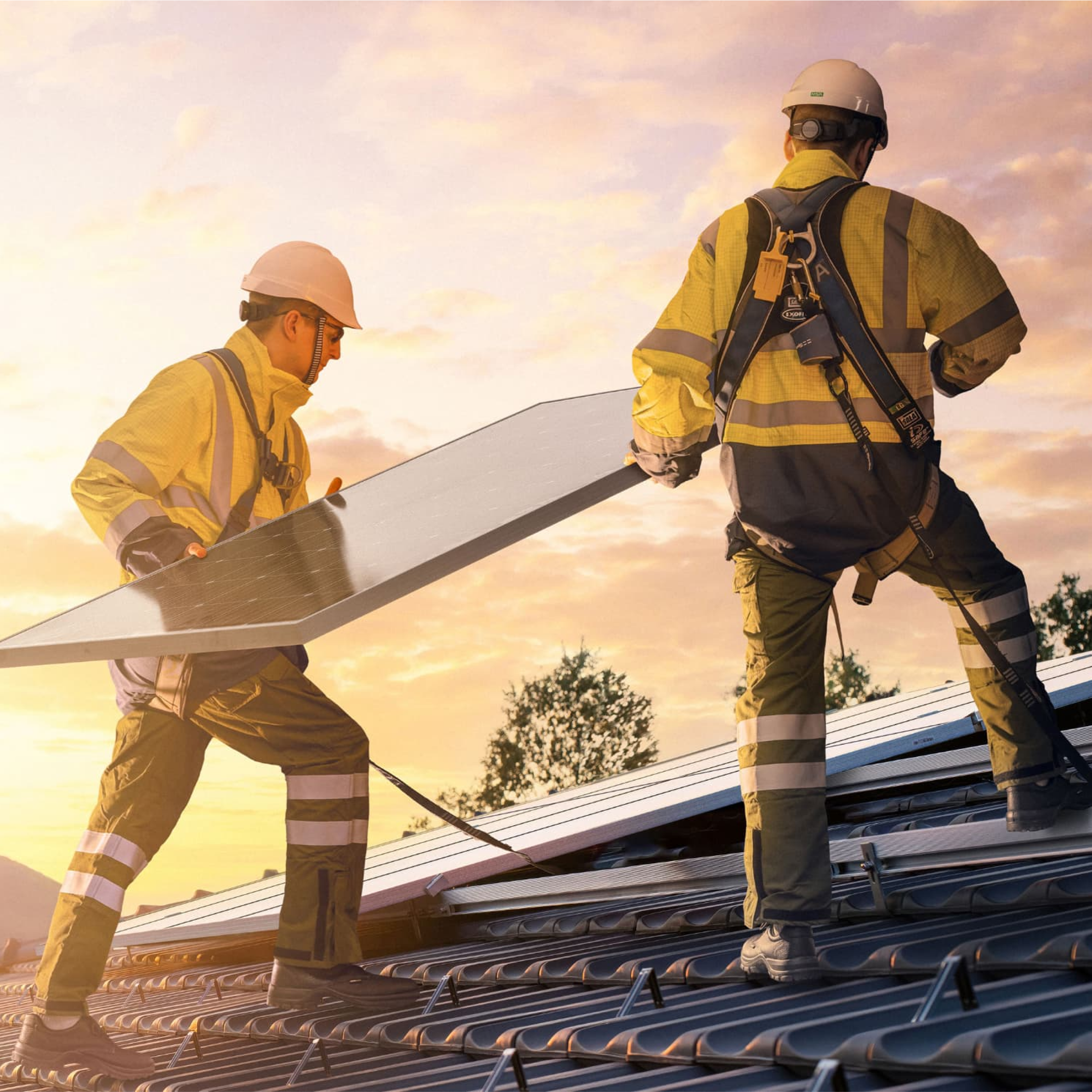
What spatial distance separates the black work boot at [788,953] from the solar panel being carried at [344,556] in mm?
1171

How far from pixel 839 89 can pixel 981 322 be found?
2.40ft

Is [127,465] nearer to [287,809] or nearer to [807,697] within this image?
[287,809]

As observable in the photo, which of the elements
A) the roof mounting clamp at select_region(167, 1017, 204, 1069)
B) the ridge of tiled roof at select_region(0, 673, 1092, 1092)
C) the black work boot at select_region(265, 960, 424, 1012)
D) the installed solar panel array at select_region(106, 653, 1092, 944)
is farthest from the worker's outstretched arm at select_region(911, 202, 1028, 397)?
the roof mounting clamp at select_region(167, 1017, 204, 1069)

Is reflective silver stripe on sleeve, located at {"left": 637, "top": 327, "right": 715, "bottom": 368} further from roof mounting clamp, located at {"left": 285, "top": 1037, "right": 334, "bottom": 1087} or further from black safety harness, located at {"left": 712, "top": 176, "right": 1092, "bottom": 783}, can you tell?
roof mounting clamp, located at {"left": 285, "top": 1037, "right": 334, "bottom": 1087}

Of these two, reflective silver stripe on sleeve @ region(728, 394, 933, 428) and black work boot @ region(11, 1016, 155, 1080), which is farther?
black work boot @ region(11, 1016, 155, 1080)

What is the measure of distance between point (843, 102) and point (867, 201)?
323 mm

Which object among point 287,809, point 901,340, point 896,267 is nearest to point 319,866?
point 287,809

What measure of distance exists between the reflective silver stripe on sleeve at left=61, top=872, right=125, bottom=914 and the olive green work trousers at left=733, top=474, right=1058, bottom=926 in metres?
2.17

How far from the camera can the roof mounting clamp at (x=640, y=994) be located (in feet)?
11.3

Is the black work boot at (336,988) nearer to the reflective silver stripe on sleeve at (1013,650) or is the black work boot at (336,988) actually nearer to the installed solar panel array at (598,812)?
the installed solar panel array at (598,812)

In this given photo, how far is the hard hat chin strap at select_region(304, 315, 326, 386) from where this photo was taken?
4969 mm

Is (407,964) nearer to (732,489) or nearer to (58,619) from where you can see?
(58,619)

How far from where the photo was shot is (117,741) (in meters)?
4.67

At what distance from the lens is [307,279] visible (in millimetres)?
4934
